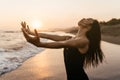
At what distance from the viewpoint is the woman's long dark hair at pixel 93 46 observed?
3729 mm

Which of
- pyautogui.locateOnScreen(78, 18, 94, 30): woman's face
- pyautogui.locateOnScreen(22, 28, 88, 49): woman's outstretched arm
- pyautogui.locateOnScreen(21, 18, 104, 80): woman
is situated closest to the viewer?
pyautogui.locateOnScreen(22, 28, 88, 49): woman's outstretched arm

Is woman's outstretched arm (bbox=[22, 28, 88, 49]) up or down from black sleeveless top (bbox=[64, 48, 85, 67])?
up

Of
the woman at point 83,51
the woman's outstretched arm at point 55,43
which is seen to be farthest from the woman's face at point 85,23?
the woman's outstretched arm at point 55,43

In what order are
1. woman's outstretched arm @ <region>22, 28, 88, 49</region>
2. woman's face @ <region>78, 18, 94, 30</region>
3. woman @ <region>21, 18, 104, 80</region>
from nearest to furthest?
woman's outstretched arm @ <region>22, 28, 88, 49</region>
woman @ <region>21, 18, 104, 80</region>
woman's face @ <region>78, 18, 94, 30</region>

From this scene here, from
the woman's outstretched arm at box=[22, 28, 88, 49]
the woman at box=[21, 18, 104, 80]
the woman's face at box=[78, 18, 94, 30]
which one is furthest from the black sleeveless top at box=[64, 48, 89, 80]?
the woman's face at box=[78, 18, 94, 30]

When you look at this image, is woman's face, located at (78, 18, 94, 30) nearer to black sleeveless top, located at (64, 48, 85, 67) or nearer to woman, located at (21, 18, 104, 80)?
woman, located at (21, 18, 104, 80)

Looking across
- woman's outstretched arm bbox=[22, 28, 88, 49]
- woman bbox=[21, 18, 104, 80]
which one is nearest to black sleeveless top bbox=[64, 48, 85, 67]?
woman bbox=[21, 18, 104, 80]

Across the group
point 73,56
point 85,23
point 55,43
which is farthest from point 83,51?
point 55,43

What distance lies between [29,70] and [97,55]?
833 centimetres

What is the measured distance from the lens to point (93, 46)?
3.75m

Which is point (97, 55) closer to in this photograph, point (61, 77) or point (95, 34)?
point (95, 34)

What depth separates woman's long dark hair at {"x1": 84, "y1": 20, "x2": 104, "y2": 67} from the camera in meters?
3.73

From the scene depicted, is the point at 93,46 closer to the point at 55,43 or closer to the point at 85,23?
the point at 85,23

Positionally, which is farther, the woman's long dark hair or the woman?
the woman's long dark hair
